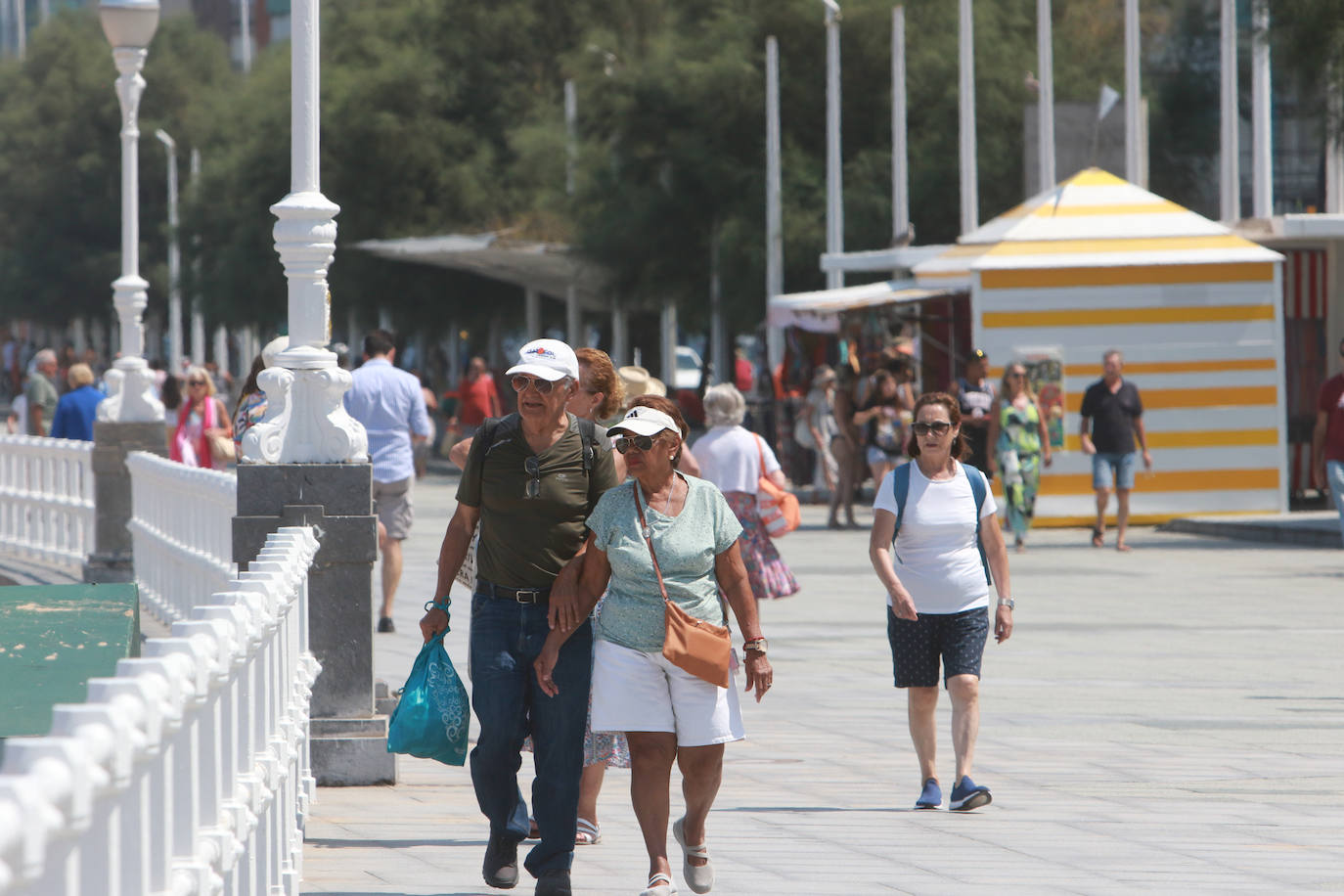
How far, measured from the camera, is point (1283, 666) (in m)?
11.6

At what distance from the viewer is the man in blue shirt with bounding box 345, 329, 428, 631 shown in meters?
12.5

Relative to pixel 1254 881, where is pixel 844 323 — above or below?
above

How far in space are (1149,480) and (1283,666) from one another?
10652mm

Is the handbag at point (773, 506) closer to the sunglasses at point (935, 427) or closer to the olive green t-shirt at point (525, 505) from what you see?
the sunglasses at point (935, 427)

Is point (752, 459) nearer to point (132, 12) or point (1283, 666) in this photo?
point (1283, 666)

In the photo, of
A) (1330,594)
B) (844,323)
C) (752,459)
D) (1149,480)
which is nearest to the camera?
(752,459)

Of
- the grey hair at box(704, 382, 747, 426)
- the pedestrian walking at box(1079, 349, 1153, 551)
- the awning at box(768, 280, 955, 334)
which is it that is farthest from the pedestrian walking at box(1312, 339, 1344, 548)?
the grey hair at box(704, 382, 747, 426)

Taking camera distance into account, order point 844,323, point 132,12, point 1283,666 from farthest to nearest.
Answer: point 844,323, point 132,12, point 1283,666

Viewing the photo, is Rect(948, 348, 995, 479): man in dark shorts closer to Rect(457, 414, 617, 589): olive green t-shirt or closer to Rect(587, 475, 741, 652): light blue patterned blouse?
Rect(457, 414, 617, 589): olive green t-shirt

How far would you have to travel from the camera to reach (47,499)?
57.6 ft

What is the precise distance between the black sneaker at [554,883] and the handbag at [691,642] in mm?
653

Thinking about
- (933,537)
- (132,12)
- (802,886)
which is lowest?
(802,886)

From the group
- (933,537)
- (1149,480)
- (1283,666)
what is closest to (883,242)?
(1149,480)

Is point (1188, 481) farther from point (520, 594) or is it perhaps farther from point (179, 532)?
point (520, 594)
